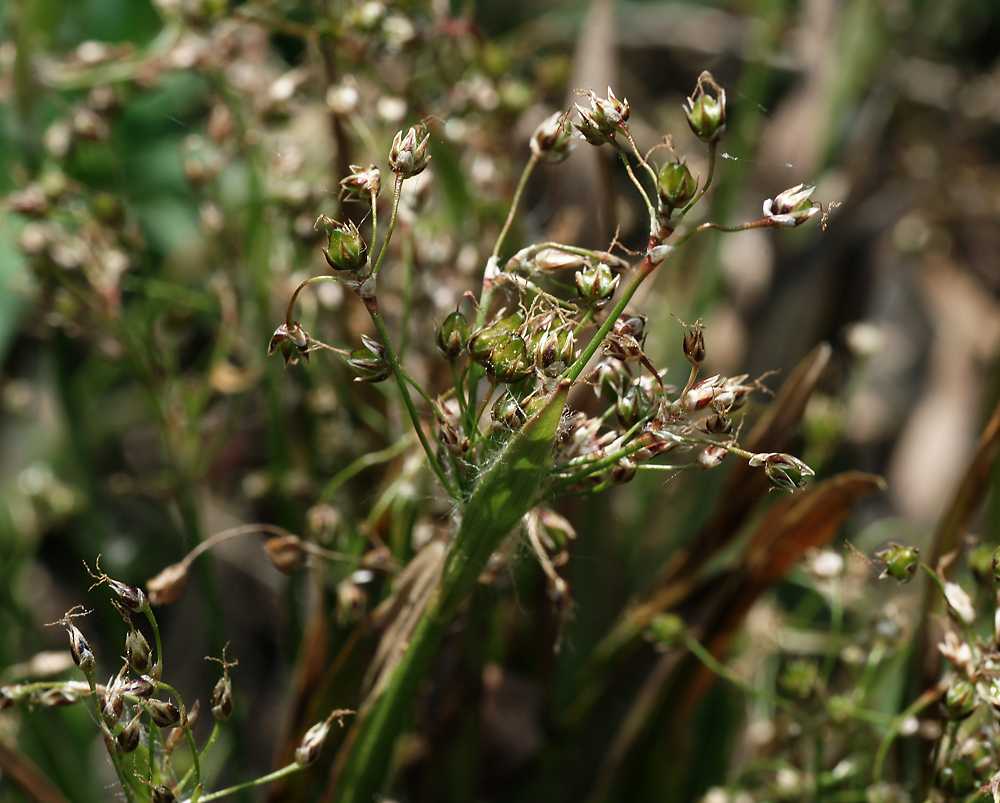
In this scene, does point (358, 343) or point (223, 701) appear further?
point (358, 343)

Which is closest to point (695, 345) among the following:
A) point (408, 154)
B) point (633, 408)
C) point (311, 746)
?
point (633, 408)

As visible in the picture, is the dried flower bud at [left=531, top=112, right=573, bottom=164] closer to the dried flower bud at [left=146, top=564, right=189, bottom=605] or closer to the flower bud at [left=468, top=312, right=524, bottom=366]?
the flower bud at [left=468, top=312, right=524, bottom=366]

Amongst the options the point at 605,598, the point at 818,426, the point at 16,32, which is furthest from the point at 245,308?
the point at 818,426

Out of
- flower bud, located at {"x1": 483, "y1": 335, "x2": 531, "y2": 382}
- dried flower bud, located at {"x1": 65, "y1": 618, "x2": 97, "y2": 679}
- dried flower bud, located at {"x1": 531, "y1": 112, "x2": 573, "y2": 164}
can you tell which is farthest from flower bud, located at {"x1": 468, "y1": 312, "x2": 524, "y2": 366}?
dried flower bud, located at {"x1": 65, "y1": 618, "x2": 97, "y2": 679}

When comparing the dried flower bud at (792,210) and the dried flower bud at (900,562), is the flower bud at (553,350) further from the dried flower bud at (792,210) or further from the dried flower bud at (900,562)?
the dried flower bud at (900,562)

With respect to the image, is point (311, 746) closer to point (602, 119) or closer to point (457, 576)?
point (457, 576)

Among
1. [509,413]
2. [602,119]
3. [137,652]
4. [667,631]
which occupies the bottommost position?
[667,631]
